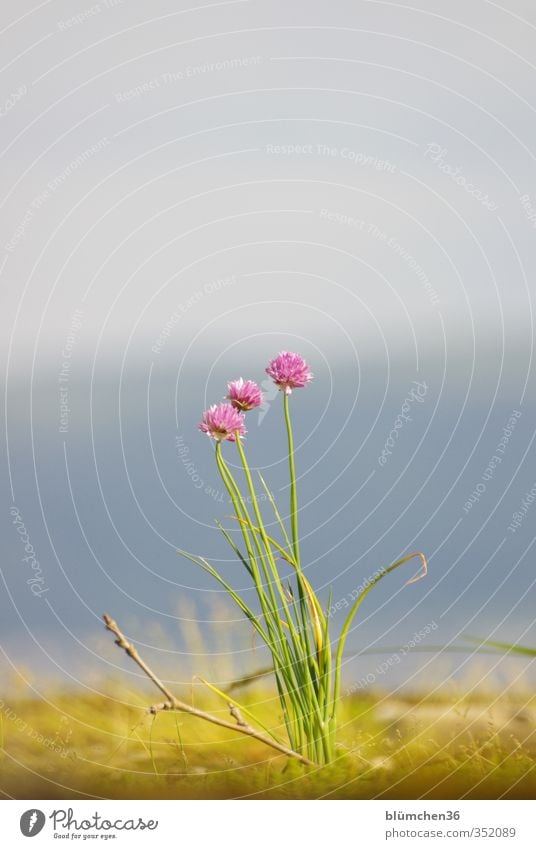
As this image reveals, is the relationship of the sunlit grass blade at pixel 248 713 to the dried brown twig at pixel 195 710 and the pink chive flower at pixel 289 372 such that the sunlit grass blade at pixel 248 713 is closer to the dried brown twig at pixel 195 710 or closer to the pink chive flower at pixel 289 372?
the dried brown twig at pixel 195 710

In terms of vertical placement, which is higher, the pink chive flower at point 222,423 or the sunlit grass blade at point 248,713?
the pink chive flower at point 222,423

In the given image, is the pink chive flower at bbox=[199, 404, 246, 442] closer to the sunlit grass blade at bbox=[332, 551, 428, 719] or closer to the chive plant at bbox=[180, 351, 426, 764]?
the chive plant at bbox=[180, 351, 426, 764]

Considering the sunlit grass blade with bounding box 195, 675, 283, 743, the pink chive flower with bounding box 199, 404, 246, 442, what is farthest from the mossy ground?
the pink chive flower with bounding box 199, 404, 246, 442

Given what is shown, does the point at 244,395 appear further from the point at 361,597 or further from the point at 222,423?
the point at 361,597

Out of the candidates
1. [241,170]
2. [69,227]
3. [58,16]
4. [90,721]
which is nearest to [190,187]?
[241,170]
